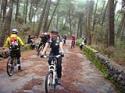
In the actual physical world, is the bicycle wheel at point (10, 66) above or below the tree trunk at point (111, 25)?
below

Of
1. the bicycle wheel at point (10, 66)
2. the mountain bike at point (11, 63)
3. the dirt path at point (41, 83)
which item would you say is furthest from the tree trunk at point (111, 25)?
the bicycle wheel at point (10, 66)

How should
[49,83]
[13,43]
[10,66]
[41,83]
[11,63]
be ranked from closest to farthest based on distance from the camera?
1. [49,83]
2. [41,83]
3. [10,66]
4. [11,63]
5. [13,43]

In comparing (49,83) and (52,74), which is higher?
(52,74)

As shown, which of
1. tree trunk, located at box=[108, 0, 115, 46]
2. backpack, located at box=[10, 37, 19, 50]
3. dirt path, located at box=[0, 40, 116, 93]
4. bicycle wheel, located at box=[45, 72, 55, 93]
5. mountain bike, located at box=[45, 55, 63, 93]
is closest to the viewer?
bicycle wheel, located at box=[45, 72, 55, 93]

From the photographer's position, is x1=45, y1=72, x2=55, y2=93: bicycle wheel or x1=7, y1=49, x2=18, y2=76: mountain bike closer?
x1=45, y1=72, x2=55, y2=93: bicycle wheel

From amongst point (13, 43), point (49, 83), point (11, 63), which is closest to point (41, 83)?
point (49, 83)

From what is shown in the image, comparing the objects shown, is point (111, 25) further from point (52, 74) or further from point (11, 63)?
point (52, 74)

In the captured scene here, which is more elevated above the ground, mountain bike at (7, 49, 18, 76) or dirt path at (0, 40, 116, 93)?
mountain bike at (7, 49, 18, 76)

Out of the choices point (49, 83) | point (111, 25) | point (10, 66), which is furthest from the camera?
point (111, 25)

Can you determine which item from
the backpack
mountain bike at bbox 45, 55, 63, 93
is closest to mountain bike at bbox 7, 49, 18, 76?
the backpack

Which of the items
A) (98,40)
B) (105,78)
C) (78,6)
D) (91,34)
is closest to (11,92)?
(105,78)

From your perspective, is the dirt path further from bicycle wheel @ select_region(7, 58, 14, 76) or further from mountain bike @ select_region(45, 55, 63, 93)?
mountain bike @ select_region(45, 55, 63, 93)

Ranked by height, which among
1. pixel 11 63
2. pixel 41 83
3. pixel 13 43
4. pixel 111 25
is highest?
pixel 111 25

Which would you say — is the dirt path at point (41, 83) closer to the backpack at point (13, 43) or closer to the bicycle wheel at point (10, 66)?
the bicycle wheel at point (10, 66)
